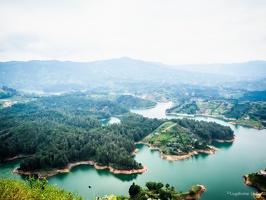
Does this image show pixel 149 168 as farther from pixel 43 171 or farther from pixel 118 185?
pixel 43 171

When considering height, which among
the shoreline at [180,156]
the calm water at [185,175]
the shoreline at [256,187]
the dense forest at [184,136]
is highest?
the dense forest at [184,136]

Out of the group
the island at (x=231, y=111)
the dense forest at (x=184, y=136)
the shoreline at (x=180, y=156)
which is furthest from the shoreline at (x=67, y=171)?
the island at (x=231, y=111)

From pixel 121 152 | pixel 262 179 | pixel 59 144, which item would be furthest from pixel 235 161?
pixel 59 144

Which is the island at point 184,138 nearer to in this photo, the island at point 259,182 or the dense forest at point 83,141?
the dense forest at point 83,141

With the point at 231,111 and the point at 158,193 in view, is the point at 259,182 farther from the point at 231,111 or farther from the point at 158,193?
the point at 231,111

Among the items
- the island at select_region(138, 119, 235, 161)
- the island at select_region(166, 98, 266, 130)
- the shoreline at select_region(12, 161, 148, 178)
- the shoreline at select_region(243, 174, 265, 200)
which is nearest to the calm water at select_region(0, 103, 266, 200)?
the shoreline at select_region(243, 174, 265, 200)

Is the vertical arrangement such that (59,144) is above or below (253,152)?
above
